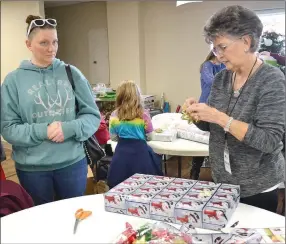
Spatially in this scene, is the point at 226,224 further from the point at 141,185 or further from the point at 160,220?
the point at 141,185

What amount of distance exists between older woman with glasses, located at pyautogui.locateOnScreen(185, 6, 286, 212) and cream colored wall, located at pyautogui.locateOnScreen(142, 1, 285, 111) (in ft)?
2.23

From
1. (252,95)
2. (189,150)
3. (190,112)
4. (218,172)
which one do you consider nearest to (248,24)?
(252,95)

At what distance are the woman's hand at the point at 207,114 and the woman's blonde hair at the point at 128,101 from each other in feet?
3.21

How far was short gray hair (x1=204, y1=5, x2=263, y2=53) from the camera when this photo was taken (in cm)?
94


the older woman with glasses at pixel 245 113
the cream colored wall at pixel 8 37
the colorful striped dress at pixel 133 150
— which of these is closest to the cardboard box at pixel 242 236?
the older woman with glasses at pixel 245 113

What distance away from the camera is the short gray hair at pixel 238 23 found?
935 millimetres

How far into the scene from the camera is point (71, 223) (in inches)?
36.8

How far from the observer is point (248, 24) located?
0.94 m

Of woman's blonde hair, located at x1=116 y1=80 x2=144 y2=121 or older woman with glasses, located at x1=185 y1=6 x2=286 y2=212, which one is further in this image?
woman's blonde hair, located at x1=116 y1=80 x2=144 y2=121

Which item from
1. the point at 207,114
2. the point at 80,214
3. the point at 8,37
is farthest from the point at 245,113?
the point at 8,37

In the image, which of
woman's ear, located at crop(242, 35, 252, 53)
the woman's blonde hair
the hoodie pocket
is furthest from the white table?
woman's ear, located at crop(242, 35, 252, 53)

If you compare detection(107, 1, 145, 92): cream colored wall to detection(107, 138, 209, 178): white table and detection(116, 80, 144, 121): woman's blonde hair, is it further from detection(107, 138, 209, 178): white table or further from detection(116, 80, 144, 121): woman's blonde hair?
detection(107, 138, 209, 178): white table

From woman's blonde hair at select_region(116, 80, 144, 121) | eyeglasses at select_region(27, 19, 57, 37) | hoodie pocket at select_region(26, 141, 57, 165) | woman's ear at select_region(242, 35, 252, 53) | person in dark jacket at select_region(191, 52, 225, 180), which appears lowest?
hoodie pocket at select_region(26, 141, 57, 165)

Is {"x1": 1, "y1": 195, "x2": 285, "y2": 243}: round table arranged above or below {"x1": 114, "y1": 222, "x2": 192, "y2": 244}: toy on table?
below
